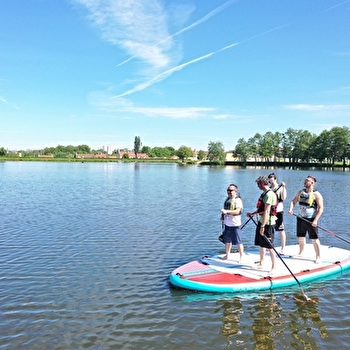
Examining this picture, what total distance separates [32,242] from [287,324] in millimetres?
9916

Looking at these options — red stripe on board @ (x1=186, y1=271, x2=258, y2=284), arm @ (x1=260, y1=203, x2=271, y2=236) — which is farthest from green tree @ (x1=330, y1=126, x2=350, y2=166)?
red stripe on board @ (x1=186, y1=271, x2=258, y2=284)

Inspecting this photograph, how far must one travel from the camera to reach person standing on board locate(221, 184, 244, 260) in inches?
356

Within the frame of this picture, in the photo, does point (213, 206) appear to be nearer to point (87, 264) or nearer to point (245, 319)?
point (87, 264)

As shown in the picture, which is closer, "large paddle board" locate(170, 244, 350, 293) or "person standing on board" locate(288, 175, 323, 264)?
"large paddle board" locate(170, 244, 350, 293)

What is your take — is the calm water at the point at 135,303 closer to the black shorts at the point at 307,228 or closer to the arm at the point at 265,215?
the black shorts at the point at 307,228

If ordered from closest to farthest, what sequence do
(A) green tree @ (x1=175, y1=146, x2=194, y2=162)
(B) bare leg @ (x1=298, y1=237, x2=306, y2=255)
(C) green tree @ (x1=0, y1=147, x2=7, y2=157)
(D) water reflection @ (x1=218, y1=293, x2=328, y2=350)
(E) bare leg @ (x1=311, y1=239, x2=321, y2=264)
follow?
1. (D) water reflection @ (x1=218, y1=293, x2=328, y2=350)
2. (E) bare leg @ (x1=311, y1=239, x2=321, y2=264)
3. (B) bare leg @ (x1=298, y1=237, x2=306, y2=255)
4. (C) green tree @ (x1=0, y1=147, x2=7, y2=157)
5. (A) green tree @ (x1=175, y1=146, x2=194, y2=162)

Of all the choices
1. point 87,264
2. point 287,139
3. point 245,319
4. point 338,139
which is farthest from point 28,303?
point 287,139

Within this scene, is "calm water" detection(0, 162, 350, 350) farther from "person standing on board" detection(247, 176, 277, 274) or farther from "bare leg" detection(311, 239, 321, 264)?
"person standing on board" detection(247, 176, 277, 274)

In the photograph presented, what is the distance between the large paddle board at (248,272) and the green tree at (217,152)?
14713 cm

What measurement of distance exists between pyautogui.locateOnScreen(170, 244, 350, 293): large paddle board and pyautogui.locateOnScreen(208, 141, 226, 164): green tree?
5793 inches

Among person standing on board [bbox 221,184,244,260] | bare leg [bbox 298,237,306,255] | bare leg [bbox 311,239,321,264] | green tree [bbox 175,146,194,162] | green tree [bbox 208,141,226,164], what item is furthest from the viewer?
green tree [bbox 175,146,194,162]

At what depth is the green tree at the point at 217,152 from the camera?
157m

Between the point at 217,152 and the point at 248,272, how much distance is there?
151 m

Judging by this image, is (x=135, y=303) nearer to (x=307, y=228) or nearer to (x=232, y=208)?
(x=232, y=208)
